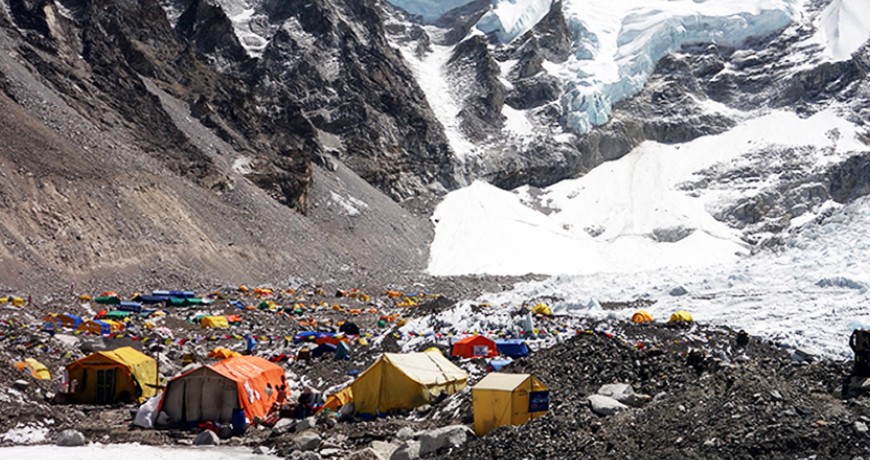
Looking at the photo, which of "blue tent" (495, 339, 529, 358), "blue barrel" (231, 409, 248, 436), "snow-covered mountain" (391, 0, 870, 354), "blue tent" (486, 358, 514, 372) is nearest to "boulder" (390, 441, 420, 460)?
"blue barrel" (231, 409, 248, 436)

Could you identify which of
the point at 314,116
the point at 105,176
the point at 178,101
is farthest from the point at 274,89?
the point at 105,176

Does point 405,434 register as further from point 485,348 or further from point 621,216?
point 621,216

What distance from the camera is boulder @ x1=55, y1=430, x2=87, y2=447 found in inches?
637

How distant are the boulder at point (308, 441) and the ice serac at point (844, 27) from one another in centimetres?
12654

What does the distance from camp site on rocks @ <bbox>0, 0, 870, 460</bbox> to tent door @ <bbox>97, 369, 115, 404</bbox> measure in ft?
0.23

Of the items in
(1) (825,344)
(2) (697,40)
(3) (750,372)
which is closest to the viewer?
(3) (750,372)

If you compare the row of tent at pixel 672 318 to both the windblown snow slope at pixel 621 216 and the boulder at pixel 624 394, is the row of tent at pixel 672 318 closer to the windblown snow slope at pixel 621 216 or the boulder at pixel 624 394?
the boulder at pixel 624 394

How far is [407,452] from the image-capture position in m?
14.0

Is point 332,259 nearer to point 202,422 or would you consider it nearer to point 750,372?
point 202,422

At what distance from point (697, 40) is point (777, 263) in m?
98.6

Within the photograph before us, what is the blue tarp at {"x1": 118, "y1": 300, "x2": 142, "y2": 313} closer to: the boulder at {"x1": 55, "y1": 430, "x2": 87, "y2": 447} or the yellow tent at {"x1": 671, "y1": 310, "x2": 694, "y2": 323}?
the boulder at {"x1": 55, "y1": 430, "x2": 87, "y2": 447}

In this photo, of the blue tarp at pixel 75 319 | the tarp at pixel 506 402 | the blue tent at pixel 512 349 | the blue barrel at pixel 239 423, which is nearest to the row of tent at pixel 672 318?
the blue tent at pixel 512 349

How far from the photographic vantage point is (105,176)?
46531 millimetres

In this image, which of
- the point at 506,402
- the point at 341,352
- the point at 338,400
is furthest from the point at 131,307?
the point at 506,402
